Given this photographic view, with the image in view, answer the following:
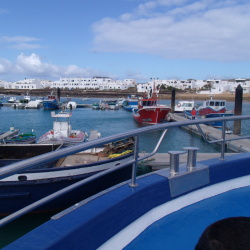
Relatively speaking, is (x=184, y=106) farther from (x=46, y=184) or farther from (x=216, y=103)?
(x=46, y=184)

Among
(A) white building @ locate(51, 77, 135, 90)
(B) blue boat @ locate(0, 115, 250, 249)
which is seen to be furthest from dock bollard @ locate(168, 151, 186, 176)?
(A) white building @ locate(51, 77, 135, 90)

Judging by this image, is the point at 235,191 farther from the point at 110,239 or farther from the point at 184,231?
the point at 110,239

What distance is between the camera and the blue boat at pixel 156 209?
218 centimetres

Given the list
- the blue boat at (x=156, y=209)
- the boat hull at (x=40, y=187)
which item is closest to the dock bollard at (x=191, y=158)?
the blue boat at (x=156, y=209)

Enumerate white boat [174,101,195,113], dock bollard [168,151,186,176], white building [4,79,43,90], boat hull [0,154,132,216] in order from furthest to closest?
1. white building [4,79,43,90]
2. white boat [174,101,195,113]
3. boat hull [0,154,132,216]
4. dock bollard [168,151,186,176]

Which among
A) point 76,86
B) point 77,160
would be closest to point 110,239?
point 77,160

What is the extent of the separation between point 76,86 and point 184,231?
176m

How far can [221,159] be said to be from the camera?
400 cm

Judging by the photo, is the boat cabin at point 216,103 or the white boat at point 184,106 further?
the white boat at point 184,106

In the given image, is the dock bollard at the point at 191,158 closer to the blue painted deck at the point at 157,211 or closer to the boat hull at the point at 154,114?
the blue painted deck at the point at 157,211

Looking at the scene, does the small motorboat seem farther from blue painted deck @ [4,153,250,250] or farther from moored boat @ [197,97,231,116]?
moored boat @ [197,97,231,116]

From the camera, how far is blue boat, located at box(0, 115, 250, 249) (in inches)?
86.0

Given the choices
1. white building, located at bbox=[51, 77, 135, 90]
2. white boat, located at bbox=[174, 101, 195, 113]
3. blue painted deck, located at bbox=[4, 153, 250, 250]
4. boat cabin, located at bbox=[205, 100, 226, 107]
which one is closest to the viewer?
blue painted deck, located at bbox=[4, 153, 250, 250]

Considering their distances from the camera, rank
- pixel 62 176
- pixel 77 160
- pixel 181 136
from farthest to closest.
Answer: pixel 181 136, pixel 77 160, pixel 62 176
